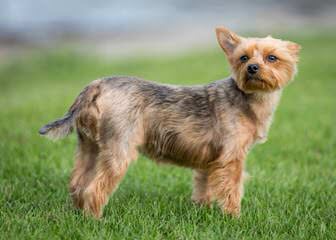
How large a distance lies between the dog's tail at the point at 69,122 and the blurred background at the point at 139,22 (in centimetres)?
1356

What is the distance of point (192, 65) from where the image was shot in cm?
1650

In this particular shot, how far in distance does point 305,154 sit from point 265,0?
82.5ft

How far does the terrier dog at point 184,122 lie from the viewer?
615 cm

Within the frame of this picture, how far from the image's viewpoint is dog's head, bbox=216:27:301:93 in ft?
20.6

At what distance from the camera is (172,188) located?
7629 mm

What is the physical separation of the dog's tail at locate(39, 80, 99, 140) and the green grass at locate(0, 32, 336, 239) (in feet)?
2.32

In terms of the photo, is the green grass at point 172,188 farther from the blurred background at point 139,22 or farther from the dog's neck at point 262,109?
the blurred background at point 139,22

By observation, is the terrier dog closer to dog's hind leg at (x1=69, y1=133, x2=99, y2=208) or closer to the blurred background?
dog's hind leg at (x1=69, y1=133, x2=99, y2=208)

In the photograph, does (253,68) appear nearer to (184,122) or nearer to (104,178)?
(184,122)

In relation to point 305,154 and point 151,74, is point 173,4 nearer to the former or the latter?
point 151,74

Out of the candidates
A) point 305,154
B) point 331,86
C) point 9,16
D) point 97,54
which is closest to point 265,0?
point 9,16

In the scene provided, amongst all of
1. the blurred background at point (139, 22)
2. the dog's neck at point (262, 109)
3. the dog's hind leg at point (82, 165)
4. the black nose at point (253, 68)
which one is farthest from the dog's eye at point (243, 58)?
the blurred background at point (139, 22)

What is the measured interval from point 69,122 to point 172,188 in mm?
1823

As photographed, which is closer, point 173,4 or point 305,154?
point 305,154
